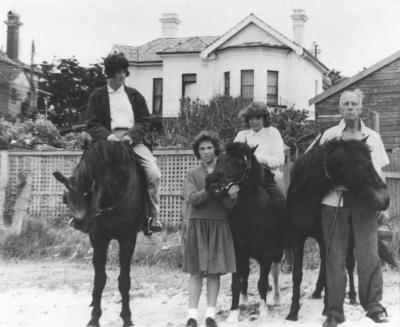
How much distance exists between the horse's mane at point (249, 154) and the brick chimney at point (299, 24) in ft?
85.9

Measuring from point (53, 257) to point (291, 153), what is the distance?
16.3ft

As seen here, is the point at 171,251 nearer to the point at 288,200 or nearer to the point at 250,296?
the point at 250,296

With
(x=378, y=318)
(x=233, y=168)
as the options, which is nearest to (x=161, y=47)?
(x=233, y=168)

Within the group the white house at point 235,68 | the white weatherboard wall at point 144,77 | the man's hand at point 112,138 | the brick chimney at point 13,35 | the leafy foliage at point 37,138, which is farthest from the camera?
the brick chimney at point 13,35

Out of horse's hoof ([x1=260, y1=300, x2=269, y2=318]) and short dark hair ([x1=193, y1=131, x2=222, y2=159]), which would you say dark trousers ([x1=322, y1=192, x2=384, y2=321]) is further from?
short dark hair ([x1=193, y1=131, x2=222, y2=159])

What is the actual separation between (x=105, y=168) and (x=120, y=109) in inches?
41.6

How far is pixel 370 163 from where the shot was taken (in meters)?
5.54

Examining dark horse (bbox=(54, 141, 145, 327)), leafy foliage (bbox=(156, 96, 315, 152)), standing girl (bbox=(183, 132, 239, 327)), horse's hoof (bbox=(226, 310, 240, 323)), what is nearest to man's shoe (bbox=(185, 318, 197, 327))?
standing girl (bbox=(183, 132, 239, 327))

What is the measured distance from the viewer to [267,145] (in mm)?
6914

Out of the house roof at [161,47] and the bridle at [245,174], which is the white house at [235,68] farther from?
the bridle at [245,174]

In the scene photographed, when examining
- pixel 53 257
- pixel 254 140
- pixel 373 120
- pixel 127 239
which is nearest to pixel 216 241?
pixel 127 239

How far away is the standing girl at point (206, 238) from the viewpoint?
231 inches

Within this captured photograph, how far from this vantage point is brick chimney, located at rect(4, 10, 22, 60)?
112 ft

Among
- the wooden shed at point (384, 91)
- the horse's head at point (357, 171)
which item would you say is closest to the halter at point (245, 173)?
the horse's head at point (357, 171)
